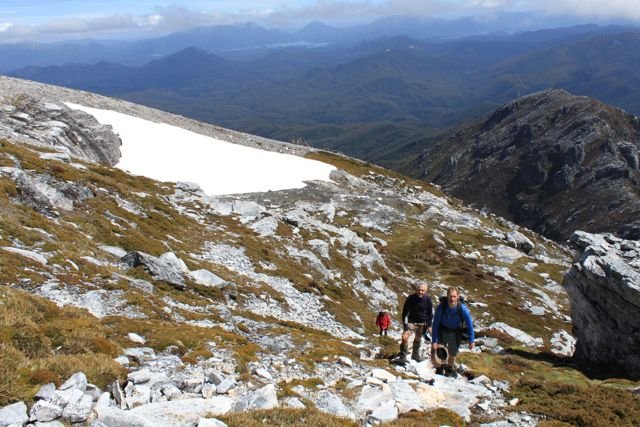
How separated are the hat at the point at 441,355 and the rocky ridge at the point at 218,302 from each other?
1.98 feet

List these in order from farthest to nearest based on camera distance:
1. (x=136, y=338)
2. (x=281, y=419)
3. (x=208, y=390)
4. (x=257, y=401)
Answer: (x=136, y=338), (x=208, y=390), (x=257, y=401), (x=281, y=419)

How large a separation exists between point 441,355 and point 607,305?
16.7 metres

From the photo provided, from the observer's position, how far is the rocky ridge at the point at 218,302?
486 inches

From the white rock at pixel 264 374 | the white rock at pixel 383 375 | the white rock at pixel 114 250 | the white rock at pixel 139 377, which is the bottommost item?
the white rock at pixel 383 375

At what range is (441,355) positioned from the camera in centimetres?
1839

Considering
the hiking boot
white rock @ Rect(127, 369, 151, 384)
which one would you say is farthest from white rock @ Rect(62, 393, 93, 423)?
the hiking boot

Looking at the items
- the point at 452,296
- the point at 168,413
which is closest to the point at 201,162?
the point at 452,296

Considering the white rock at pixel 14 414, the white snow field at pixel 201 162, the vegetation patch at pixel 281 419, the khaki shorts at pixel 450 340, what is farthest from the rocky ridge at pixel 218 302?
the white snow field at pixel 201 162

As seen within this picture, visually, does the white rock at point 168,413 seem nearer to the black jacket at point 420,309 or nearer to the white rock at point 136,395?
the white rock at point 136,395

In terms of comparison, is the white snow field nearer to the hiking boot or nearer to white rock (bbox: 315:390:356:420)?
the hiking boot

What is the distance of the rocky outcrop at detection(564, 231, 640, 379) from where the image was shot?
26.0m

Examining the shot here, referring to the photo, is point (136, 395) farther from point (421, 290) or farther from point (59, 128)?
point (59, 128)

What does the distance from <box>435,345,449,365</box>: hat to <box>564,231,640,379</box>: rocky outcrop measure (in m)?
12.9

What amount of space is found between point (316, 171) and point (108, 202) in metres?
50.6
